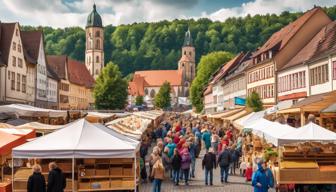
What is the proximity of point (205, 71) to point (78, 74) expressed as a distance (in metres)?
27.1

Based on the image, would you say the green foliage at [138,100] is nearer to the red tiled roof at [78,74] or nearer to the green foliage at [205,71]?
the green foliage at [205,71]

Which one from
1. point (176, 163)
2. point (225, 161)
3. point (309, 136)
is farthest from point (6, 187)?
point (225, 161)

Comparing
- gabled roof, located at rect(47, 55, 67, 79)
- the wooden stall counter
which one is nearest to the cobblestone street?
the wooden stall counter

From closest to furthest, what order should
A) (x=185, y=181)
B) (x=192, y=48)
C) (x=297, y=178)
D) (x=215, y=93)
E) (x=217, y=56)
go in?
(x=297, y=178)
(x=185, y=181)
(x=215, y=93)
(x=217, y=56)
(x=192, y=48)

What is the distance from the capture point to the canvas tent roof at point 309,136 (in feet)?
54.4

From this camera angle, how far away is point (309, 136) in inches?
659

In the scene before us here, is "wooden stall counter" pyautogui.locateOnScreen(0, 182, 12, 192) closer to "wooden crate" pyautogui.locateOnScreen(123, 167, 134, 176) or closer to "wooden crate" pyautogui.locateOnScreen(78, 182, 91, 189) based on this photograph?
"wooden crate" pyautogui.locateOnScreen(78, 182, 91, 189)

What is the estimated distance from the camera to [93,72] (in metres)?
146

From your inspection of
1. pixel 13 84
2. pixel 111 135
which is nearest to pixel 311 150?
pixel 111 135

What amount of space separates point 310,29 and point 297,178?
3694cm

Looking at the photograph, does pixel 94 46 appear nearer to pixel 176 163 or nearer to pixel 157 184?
pixel 176 163

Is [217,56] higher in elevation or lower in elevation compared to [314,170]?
higher

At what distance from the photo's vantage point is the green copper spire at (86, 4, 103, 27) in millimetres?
149625

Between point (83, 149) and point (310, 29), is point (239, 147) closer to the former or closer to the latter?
point (83, 149)
